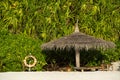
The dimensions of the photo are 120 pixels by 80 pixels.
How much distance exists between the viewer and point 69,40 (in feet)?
37.8

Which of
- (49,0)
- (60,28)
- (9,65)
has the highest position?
(49,0)

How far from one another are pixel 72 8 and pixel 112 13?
4.30 feet

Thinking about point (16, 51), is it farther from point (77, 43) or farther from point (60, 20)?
point (60, 20)

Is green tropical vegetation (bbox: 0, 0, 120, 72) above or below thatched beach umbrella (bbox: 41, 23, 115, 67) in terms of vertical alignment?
above

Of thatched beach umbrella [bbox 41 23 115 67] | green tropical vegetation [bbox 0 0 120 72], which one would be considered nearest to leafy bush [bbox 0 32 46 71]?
thatched beach umbrella [bbox 41 23 115 67]

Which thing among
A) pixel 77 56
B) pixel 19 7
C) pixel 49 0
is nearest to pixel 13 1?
pixel 19 7

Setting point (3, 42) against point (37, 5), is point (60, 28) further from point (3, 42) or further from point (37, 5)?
point (3, 42)

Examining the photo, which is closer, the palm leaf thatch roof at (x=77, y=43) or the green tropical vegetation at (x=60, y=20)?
the palm leaf thatch roof at (x=77, y=43)
